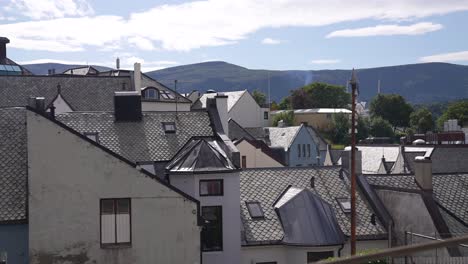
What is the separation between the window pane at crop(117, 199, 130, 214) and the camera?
20.5 metres

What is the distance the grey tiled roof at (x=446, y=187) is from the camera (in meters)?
28.7

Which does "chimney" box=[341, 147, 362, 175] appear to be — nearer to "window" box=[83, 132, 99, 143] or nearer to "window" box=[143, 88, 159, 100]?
"window" box=[83, 132, 99, 143]

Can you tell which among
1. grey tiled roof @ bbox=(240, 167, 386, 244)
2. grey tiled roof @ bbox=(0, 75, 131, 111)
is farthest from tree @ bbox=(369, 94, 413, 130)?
grey tiled roof @ bbox=(240, 167, 386, 244)

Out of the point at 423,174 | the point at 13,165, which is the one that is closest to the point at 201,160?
the point at 13,165

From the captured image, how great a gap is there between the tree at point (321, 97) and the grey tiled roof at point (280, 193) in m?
120

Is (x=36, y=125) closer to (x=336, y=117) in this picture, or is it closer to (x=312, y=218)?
(x=312, y=218)

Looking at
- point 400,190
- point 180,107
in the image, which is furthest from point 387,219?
point 180,107

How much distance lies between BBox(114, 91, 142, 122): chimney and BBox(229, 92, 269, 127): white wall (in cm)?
6030

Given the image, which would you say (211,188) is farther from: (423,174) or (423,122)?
(423,122)

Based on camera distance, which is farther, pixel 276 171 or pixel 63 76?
pixel 63 76

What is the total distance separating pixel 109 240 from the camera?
66.8 ft

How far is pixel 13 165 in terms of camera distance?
21453mm

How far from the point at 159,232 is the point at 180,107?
38169 mm

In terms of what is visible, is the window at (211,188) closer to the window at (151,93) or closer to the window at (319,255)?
the window at (319,255)
